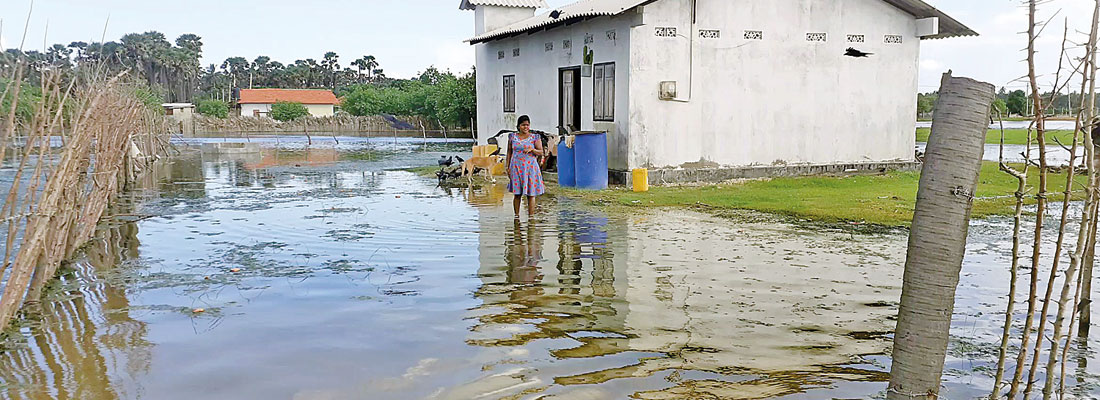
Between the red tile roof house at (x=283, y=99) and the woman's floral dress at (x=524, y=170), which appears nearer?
the woman's floral dress at (x=524, y=170)

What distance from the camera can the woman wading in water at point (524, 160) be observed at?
10969 mm

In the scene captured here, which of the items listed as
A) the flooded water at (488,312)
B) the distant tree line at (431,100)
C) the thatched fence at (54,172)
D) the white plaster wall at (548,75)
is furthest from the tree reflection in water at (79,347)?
the distant tree line at (431,100)

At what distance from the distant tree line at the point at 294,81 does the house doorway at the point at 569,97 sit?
14.9 m

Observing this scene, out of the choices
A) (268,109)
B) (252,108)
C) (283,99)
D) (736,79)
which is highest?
(283,99)

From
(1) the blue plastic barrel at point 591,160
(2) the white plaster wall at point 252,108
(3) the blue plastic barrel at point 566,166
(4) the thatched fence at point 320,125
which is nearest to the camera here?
(1) the blue plastic barrel at point 591,160

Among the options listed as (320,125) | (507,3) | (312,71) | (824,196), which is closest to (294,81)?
(312,71)

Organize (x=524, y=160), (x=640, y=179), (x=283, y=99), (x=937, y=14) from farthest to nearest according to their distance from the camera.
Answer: (x=283, y=99) < (x=937, y=14) < (x=640, y=179) < (x=524, y=160)

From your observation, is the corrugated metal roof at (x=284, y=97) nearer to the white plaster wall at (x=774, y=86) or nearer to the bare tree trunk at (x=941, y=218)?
the white plaster wall at (x=774, y=86)

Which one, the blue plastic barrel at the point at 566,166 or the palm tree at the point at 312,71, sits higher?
the palm tree at the point at 312,71

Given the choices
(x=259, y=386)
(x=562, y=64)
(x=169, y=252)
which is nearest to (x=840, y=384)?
(x=259, y=386)

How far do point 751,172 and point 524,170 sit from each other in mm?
7417

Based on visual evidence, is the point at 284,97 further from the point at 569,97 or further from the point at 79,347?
the point at 79,347

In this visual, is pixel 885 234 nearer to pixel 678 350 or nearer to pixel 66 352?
pixel 678 350

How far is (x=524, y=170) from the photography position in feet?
36.7
